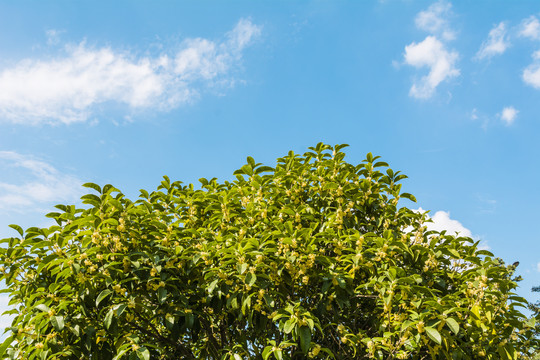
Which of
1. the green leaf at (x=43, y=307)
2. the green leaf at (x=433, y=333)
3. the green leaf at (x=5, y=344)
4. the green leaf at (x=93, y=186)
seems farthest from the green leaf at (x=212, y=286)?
the green leaf at (x=5, y=344)

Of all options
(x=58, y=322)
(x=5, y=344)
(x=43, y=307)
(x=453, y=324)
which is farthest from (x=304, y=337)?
(x=5, y=344)

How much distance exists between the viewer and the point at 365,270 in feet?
18.5

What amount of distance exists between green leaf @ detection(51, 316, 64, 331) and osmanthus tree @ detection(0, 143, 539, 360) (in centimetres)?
2

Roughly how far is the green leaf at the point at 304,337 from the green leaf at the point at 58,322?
2429 millimetres

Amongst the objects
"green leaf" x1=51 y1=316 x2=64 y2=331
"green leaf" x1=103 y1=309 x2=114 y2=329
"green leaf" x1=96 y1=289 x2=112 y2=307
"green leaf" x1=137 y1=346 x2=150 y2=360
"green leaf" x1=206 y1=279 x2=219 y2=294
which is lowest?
"green leaf" x1=137 y1=346 x2=150 y2=360

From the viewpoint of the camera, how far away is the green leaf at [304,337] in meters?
4.58

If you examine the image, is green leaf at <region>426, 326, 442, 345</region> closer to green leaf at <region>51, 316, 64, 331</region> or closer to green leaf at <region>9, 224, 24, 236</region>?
green leaf at <region>51, 316, 64, 331</region>

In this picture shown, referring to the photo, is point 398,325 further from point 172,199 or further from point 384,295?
point 172,199

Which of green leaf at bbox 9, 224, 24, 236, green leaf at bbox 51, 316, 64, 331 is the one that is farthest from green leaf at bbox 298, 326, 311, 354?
green leaf at bbox 9, 224, 24, 236

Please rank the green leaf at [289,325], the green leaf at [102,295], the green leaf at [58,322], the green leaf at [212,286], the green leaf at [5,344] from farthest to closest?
the green leaf at [5,344], the green leaf at [212,286], the green leaf at [102,295], the green leaf at [58,322], the green leaf at [289,325]

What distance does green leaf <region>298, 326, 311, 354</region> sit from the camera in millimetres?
4578

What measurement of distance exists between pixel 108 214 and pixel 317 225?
2.55 meters

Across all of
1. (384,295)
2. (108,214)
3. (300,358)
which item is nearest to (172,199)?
(108,214)

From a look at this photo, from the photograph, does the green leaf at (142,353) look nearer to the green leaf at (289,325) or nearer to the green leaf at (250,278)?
the green leaf at (250,278)
